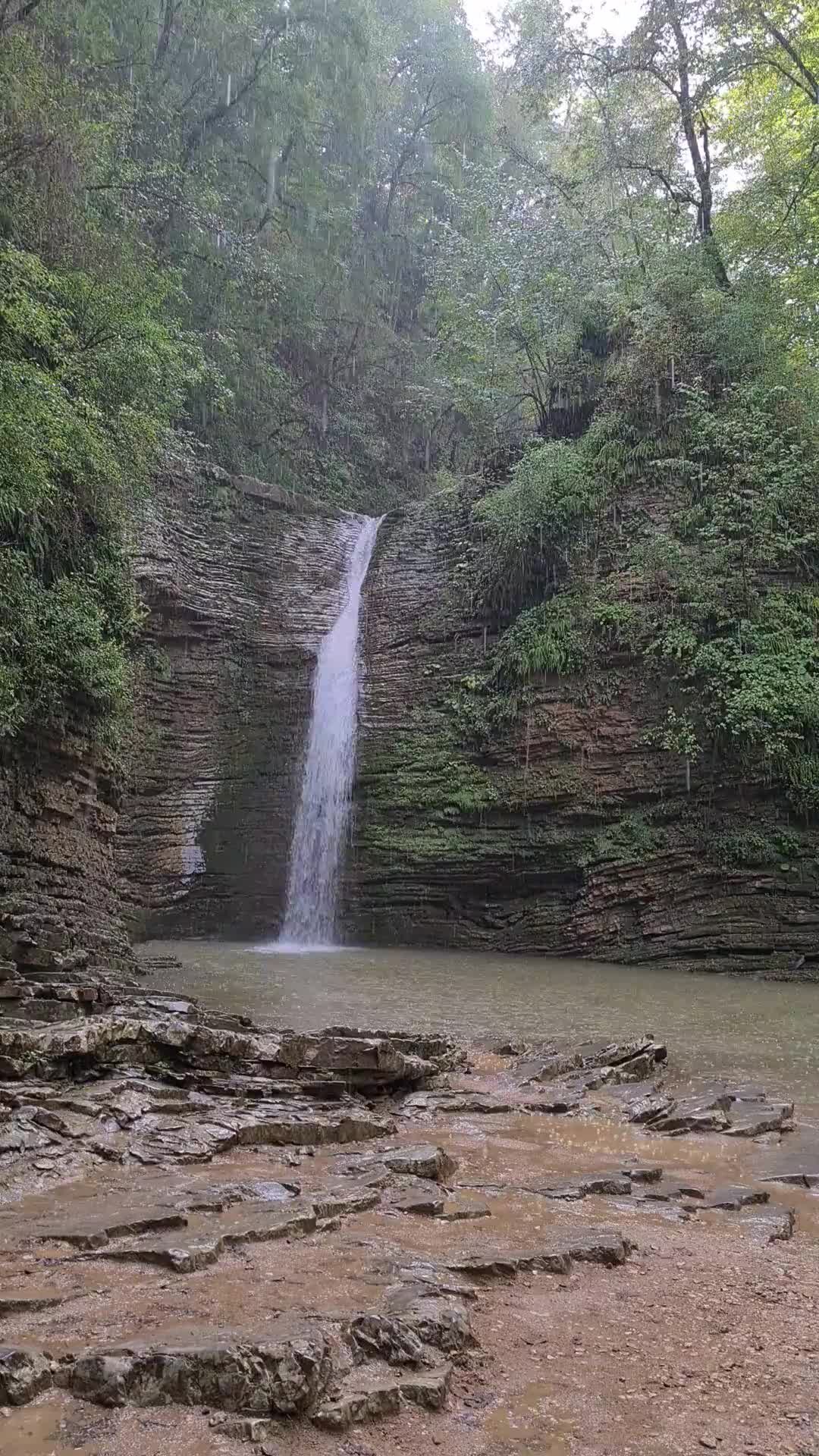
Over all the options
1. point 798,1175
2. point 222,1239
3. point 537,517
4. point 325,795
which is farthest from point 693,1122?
point 537,517

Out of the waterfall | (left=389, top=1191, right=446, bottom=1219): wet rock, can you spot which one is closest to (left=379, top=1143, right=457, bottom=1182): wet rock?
(left=389, top=1191, right=446, bottom=1219): wet rock

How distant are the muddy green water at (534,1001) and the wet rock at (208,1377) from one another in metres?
4.51

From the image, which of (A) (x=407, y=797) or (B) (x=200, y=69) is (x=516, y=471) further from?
(B) (x=200, y=69)

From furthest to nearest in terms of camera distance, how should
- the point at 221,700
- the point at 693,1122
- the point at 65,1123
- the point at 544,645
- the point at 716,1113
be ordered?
the point at 221,700, the point at 544,645, the point at 716,1113, the point at 693,1122, the point at 65,1123

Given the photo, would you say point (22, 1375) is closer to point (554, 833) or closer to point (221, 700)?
point (554, 833)

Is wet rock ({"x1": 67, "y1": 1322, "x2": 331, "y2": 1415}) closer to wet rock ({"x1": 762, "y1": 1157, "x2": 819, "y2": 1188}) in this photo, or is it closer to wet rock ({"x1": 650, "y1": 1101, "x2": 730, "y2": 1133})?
wet rock ({"x1": 762, "y1": 1157, "x2": 819, "y2": 1188})

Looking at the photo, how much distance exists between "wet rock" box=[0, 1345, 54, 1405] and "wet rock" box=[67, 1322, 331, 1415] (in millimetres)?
61

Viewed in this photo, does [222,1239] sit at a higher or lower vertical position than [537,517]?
lower

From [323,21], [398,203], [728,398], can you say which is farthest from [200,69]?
[728,398]

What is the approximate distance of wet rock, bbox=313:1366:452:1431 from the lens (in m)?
2.20

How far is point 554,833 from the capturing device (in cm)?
1584

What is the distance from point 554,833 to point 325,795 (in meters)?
4.31

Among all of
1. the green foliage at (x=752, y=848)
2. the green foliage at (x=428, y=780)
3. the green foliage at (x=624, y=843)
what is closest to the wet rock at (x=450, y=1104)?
the green foliage at (x=752, y=848)

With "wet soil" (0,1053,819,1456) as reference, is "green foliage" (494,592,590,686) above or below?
above
